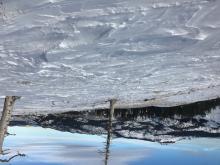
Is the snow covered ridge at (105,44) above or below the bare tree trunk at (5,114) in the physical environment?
above

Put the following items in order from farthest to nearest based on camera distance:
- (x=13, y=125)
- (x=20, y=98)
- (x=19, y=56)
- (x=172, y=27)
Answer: (x=13, y=125) → (x=20, y=98) → (x=19, y=56) → (x=172, y=27)

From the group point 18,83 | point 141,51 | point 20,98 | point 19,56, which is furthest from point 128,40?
point 20,98

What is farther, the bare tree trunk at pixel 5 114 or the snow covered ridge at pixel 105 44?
the bare tree trunk at pixel 5 114

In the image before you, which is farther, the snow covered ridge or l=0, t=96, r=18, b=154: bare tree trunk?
l=0, t=96, r=18, b=154: bare tree trunk

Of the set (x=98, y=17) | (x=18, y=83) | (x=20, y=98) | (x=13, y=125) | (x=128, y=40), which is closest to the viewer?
(x=98, y=17)

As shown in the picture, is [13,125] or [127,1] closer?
[127,1]

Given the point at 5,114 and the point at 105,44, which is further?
the point at 5,114

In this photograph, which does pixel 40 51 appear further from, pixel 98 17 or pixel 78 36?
pixel 98 17

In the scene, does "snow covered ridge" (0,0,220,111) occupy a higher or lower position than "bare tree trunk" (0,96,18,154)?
higher
